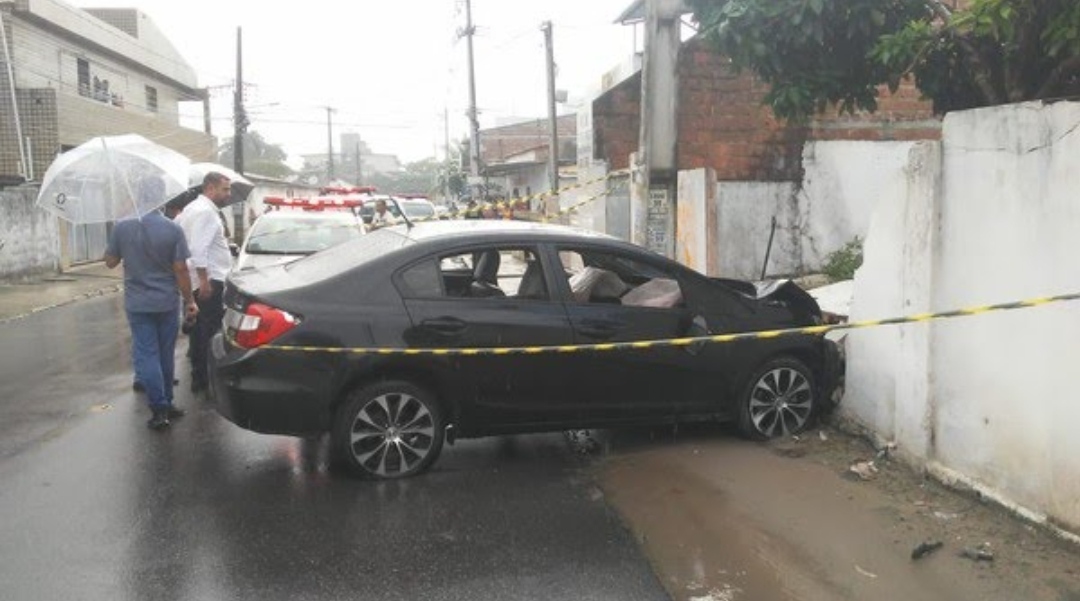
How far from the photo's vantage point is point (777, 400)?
6293 millimetres

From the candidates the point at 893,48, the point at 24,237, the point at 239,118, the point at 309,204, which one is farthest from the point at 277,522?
the point at 239,118

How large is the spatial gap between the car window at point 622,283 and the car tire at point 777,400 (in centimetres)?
75

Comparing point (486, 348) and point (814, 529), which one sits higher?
point (486, 348)

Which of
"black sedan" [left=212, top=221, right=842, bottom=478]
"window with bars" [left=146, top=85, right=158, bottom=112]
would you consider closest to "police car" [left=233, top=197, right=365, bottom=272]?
"black sedan" [left=212, top=221, right=842, bottom=478]

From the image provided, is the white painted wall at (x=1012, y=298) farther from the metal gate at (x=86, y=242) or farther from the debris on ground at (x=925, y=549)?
the metal gate at (x=86, y=242)

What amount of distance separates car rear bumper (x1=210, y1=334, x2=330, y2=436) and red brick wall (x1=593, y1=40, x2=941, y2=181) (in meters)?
7.57

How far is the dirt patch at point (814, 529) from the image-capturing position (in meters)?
4.14

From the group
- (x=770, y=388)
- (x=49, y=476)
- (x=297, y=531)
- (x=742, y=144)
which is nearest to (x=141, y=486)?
(x=49, y=476)

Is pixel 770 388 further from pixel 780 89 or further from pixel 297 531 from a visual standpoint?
pixel 297 531

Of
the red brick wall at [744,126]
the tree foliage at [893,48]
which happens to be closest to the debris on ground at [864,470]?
the tree foliage at [893,48]

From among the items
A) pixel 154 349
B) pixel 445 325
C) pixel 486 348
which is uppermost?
pixel 445 325

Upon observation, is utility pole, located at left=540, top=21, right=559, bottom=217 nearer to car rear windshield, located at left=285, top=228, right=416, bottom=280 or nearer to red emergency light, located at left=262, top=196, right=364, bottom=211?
red emergency light, located at left=262, top=196, right=364, bottom=211

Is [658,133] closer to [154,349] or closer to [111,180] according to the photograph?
[111,180]

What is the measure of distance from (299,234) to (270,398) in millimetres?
6151
